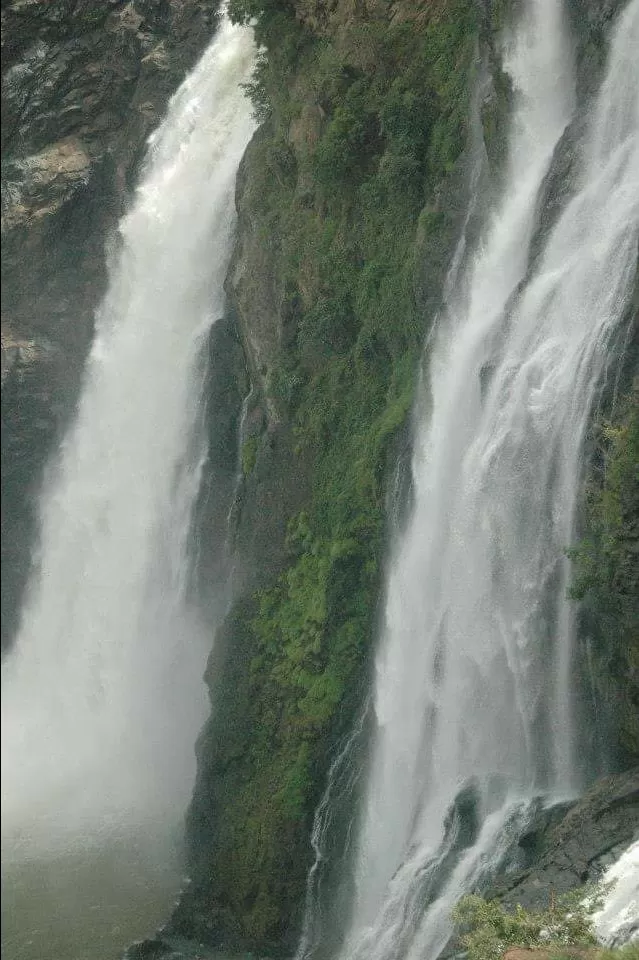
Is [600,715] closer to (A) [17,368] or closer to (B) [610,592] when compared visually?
(B) [610,592]

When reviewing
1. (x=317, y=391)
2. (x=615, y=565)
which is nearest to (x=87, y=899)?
(x=317, y=391)

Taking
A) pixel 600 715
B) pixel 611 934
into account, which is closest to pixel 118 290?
pixel 600 715

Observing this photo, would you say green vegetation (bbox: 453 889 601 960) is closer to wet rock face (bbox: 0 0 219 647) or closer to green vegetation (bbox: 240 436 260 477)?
green vegetation (bbox: 240 436 260 477)

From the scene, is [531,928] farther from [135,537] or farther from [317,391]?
[135,537]

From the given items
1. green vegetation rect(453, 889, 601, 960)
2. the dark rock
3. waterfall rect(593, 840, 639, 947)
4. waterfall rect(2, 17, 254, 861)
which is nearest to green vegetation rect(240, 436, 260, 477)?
waterfall rect(2, 17, 254, 861)

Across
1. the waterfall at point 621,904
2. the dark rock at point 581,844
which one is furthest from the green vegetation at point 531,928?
the dark rock at point 581,844

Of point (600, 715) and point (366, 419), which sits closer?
point (600, 715)
